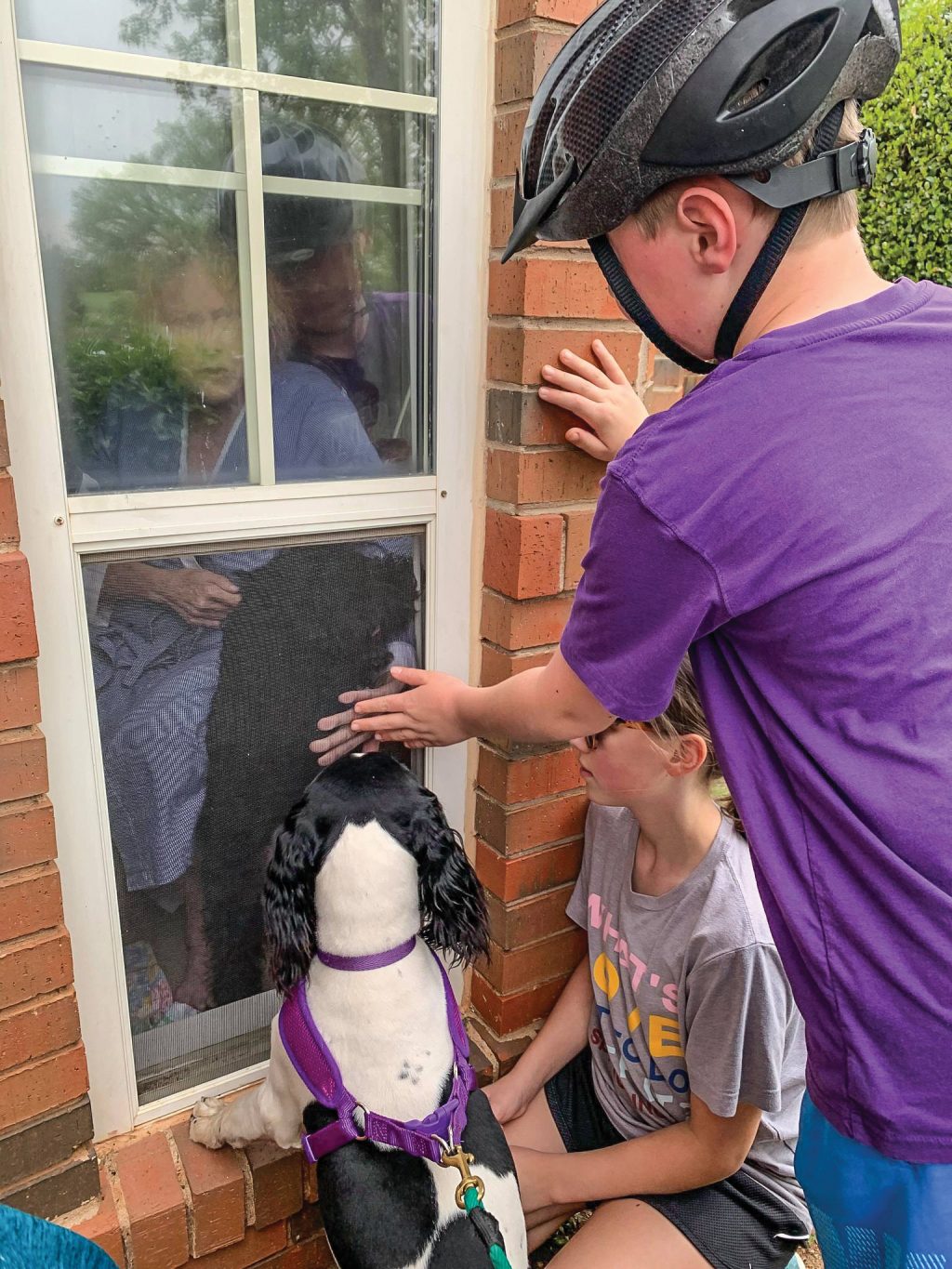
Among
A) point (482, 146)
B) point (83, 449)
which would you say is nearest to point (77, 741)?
point (83, 449)

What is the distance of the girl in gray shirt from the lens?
1.74m

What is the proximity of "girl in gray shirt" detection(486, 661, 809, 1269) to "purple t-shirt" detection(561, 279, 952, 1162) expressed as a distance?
0.54 m

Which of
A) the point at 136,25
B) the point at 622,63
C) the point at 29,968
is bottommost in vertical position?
the point at 29,968

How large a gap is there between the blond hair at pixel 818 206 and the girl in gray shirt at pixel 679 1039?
804 mm

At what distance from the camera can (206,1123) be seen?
1.91m

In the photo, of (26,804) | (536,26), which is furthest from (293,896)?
(536,26)

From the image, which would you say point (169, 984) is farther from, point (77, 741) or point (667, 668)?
point (667, 668)

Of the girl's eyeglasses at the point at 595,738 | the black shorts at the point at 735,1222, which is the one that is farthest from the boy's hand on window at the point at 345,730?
the black shorts at the point at 735,1222

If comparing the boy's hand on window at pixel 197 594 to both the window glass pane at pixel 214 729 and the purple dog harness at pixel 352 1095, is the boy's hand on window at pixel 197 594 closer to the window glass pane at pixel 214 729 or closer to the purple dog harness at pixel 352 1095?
the window glass pane at pixel 214 729

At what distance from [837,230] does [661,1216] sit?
1.85m

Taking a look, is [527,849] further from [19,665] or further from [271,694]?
[19,665]

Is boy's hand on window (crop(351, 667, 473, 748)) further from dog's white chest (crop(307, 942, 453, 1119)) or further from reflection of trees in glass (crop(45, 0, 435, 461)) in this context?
reflection of trees in glass (crop(45, 0, 435, 461))

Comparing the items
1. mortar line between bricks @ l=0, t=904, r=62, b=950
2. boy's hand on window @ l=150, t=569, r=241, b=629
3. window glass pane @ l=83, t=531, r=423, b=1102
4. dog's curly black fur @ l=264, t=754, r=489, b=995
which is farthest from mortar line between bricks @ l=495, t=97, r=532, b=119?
mortar line between bricks @ l=0, t=904, r=62, b=950

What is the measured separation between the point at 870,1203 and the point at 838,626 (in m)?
0.77
